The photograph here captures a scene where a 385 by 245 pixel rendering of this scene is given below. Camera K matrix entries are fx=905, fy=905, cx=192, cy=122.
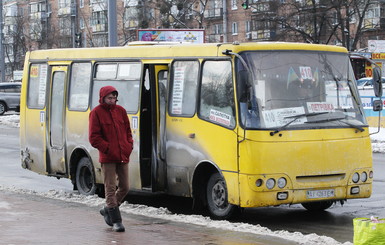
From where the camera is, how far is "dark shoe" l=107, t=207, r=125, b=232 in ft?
33.0

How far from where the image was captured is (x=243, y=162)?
1129 cm

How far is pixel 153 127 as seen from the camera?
13047mm

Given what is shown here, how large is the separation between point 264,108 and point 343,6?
49211 millimetres

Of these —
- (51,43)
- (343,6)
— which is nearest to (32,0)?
(51,43)

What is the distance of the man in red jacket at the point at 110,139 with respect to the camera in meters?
10.1

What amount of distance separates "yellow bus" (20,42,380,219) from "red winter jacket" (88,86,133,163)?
1831mm

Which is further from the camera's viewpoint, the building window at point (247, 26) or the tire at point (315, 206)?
the building window at point (247, 26)

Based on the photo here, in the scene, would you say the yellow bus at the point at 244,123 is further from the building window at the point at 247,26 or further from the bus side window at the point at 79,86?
the building window at the point at 247,26

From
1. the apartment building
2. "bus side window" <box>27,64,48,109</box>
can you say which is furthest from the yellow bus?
the apartment building

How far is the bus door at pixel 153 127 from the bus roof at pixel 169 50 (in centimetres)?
26

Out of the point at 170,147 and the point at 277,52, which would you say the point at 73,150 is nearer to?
the point at 170,147

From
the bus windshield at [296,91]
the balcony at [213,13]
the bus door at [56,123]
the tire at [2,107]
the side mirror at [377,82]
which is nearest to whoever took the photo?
the bus windshield at [296,91]

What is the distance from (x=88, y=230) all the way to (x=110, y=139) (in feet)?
3.46

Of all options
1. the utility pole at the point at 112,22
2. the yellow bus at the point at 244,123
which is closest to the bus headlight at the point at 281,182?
the yellow bus at the point at 244,123
